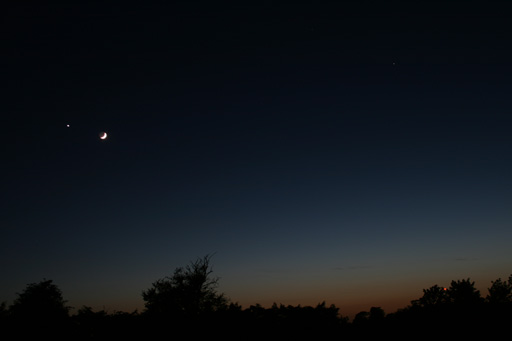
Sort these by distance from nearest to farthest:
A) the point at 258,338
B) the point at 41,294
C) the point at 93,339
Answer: the point at 258,338 < the point at 93,339 < the point at 41,294

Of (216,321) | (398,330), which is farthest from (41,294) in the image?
(398,330)

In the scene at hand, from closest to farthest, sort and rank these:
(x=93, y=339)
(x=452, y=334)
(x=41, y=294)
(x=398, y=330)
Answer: (x=452, y=334) < (x=398, y=330) < (x=93, y=339) < (x=41, y=294)

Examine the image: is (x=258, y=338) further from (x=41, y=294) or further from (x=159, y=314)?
(x=41, y=294)

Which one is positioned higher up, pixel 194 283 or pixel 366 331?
pixel 194 283

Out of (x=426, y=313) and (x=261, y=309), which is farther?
(x=261, y=309)

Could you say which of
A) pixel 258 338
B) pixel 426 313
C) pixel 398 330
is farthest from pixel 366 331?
pixel 258 338

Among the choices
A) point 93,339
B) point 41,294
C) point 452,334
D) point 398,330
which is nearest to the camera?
point 452,334

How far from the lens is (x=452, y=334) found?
19.8 feet

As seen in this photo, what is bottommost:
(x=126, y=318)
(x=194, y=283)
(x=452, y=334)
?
(x=452, y=334)

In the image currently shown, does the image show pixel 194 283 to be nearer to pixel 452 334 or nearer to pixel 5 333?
pixel 5 333

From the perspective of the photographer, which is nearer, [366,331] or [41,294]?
[366,331]

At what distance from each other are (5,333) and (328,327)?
7.62m

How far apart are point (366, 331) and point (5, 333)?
330 inches

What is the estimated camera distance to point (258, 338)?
694cm
